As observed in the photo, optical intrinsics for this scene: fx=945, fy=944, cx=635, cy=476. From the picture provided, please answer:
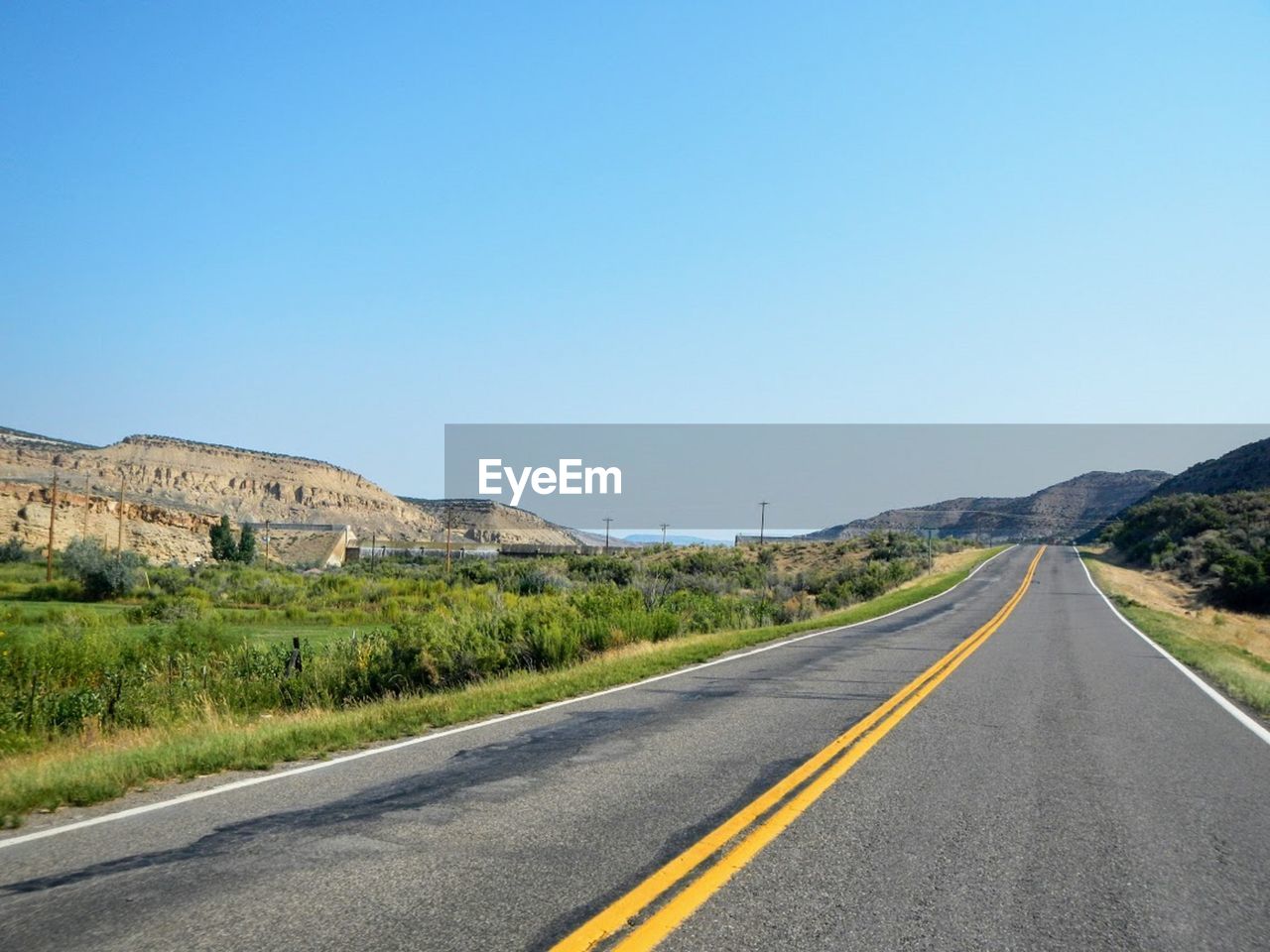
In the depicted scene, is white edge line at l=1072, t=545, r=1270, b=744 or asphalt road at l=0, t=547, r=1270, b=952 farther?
white edge line at l=1072, t=545, r=1270, b=744

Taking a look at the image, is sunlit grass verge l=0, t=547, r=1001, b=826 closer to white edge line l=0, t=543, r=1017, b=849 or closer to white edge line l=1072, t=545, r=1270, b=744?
white edge line l=0, t=543, r=1017, b=849

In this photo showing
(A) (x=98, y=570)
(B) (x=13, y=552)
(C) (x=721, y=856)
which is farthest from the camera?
(B) (x=13, y=552)

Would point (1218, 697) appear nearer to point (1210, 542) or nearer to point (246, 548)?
point (1210, 542)

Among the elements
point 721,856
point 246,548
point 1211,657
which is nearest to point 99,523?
point 246,548

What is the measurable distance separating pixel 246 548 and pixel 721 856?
293ft

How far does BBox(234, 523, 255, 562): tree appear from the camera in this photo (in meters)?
84.9

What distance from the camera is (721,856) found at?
525 centimetres

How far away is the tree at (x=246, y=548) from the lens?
8493cm

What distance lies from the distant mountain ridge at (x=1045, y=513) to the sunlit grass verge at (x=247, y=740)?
491 ft

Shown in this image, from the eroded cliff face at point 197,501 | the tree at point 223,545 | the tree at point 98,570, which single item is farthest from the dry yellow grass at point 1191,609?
the tree at point 223,545

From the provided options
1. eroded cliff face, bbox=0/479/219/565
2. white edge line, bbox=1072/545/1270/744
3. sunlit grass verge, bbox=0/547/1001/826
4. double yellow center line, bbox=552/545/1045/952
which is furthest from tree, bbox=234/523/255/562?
double yellow center line, bbox=552/545/1045/952

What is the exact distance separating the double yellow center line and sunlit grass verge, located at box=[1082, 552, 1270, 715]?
688 centimetres

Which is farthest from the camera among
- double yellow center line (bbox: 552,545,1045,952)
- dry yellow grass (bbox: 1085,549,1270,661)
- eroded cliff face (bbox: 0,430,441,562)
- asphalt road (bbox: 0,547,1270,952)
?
eroded cliff face (bbox: 0,430,441,562)

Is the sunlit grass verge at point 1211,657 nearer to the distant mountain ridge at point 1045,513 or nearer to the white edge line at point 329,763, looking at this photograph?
the white edge line at point 329,763
